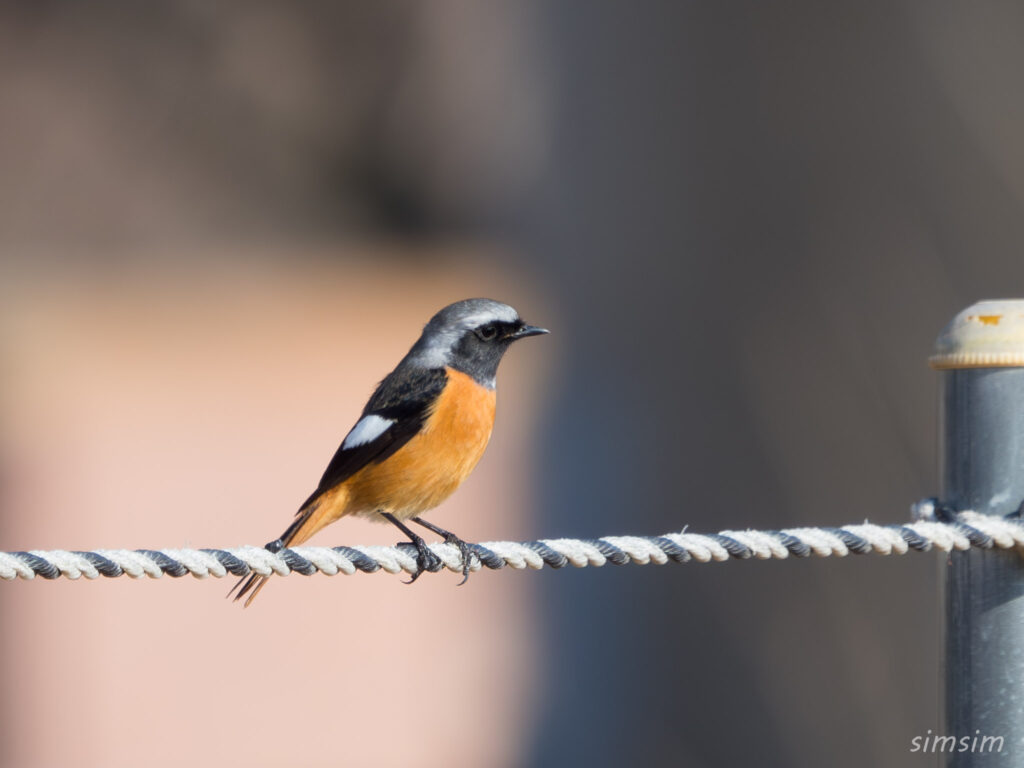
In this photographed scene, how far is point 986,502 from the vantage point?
1.99m

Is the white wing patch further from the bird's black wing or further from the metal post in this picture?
the metal post

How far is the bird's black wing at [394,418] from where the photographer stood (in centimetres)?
298

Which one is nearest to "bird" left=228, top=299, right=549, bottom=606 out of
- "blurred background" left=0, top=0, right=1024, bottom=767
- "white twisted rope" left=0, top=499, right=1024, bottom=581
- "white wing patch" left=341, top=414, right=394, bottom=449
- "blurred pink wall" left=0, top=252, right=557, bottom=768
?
"white wing patch" left=341, top=414, right=394, bottom=449

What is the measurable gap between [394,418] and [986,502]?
4.90 ft

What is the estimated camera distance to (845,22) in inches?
198

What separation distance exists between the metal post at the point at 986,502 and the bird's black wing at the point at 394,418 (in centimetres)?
136

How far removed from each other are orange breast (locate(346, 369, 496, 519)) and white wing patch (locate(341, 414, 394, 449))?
67 mm

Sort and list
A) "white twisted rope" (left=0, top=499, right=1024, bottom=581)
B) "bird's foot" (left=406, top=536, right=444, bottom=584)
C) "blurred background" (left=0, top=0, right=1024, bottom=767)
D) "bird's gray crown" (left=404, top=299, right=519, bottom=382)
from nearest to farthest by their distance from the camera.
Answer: "white twisted rope" (left=0, top=499, right=1024, bottom=581) → "bird's foot" (left=406, top=536, right=444, bottom=584) → "bird's gray crown" (left=404, top=299, right=519, bottom=382) → "blurred background" (left=0, top=0, right=1024, bottom=767)

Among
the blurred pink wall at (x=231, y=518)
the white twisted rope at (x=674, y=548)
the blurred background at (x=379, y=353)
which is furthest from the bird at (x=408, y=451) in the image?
the blurred pink wall at (x=231, y=518)

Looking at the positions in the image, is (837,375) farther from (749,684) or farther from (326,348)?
(326,348)

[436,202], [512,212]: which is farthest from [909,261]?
[436,202]

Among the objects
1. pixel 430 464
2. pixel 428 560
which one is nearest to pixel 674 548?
pixel 428 560

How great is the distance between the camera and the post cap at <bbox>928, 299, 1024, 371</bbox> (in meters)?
1.93

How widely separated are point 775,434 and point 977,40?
1.78 meters
